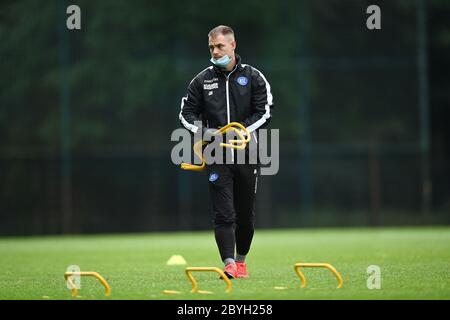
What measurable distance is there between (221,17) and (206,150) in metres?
13.1

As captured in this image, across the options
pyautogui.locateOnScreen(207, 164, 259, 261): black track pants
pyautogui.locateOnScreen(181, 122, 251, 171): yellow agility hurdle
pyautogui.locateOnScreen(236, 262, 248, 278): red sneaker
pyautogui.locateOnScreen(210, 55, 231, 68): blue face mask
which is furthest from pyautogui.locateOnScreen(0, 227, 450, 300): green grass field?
pyautogui.locateOnScreen(210, 55, 231, 68): blue face mask

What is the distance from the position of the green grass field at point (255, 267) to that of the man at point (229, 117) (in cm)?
40

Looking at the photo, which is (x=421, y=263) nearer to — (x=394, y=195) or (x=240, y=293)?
(x=240, y=293)

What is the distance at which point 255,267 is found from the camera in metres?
9.48

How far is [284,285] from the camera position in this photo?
7309 millimetres

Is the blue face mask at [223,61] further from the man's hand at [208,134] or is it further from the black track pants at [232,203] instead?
the black track pants at [232,203]

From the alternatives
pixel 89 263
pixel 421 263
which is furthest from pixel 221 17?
pixel 421 263

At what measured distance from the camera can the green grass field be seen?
6.82m

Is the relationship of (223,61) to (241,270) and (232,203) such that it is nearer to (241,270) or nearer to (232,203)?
(232,203)

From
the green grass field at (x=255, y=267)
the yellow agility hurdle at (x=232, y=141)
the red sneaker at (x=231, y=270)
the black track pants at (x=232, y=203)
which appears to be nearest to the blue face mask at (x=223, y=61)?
the yellow agility hurdle at (x=232, y=141)

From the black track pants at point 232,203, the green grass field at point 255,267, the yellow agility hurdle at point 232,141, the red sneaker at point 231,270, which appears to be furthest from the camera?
the black track pants at point 232,203

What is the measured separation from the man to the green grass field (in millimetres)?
400

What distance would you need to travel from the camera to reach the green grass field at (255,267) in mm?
6820

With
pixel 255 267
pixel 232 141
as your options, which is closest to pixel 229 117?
pixel 232 141
